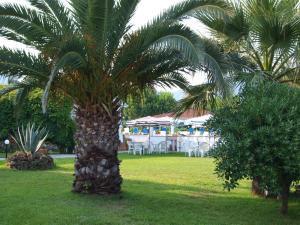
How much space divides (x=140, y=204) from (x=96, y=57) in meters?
3.02

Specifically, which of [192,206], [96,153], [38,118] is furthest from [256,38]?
[38,118]

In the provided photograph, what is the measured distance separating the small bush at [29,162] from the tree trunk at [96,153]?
6.40 m

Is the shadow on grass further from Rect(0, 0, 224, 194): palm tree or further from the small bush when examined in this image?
the small bush

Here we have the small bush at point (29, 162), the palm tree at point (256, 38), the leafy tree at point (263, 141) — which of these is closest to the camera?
the leafy tree at point (263, 141)

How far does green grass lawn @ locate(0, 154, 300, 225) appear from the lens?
8.12m

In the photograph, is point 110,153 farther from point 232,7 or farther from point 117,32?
point 232,7

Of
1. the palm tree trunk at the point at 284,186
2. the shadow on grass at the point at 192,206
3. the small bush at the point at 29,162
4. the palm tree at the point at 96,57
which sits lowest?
the shadow on grass at the point at 192,206

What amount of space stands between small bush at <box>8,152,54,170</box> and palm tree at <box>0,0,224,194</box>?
6370 millimetres

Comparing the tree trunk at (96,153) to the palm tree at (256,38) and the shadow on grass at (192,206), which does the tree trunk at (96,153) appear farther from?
the palm tree at (256,38)

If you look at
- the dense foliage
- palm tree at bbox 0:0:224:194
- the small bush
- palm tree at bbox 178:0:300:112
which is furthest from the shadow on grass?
the dense foliage

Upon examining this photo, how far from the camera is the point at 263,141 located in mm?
7504

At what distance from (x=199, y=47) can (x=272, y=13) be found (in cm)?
205

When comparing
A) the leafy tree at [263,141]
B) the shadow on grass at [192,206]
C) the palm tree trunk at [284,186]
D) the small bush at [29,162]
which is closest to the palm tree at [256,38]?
the leafy tree at [263,141]

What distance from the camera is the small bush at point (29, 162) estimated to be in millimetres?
16297
